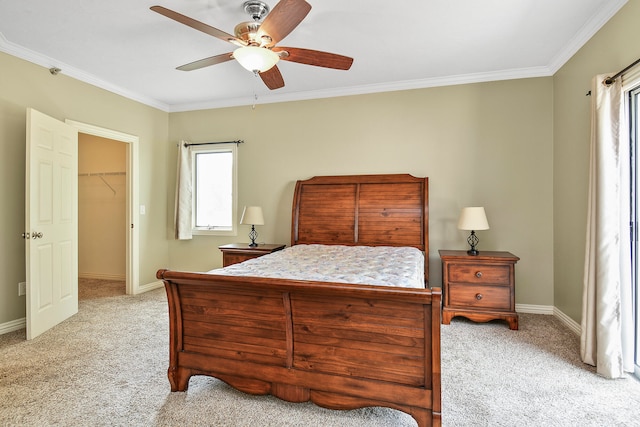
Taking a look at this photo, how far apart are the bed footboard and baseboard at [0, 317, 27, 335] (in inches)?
91.1

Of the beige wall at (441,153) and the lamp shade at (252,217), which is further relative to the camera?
the lamp shade at (252,217)

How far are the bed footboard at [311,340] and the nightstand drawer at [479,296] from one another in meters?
1.91

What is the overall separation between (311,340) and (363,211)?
7.62 feet

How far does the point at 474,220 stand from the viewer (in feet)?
11.1

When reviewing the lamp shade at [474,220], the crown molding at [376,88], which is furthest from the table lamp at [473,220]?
the crown molding at [376,88]

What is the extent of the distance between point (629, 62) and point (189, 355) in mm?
3654

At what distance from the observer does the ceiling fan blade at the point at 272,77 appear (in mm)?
2627

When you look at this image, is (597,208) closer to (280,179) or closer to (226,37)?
(226,37)

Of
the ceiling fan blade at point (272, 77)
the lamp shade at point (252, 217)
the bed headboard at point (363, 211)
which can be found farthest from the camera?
the lamp shade at point (252, 217)

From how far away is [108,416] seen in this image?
186cm

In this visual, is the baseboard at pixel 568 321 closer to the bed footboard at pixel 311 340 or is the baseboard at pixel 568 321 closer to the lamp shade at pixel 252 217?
the bed footboard at pixel 311 340

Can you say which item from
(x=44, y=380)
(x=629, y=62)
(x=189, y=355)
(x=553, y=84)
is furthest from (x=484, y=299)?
(x=44, y=380)

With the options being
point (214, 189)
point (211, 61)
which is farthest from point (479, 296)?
point (214, 189)

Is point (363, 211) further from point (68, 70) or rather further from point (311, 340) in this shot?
point (68, 70)
